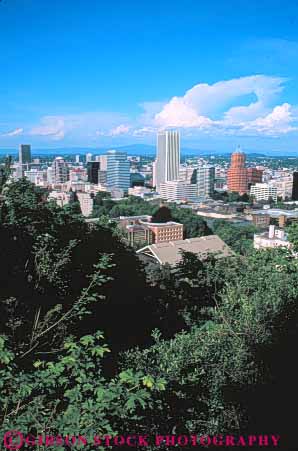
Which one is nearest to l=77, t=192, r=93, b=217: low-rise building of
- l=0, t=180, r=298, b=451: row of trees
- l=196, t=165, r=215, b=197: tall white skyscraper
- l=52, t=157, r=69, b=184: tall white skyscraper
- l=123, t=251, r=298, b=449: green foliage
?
l=196, t=165, r=215, b=197: tall white skyscraper

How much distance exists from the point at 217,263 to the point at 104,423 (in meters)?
3.55

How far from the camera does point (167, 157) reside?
160 feet

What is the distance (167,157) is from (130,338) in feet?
152

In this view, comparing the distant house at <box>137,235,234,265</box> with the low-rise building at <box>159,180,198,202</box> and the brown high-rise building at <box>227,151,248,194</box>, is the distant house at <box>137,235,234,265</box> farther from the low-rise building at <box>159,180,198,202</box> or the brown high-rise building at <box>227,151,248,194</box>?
the brown high-rise building at <box>227,151,248,194</box>

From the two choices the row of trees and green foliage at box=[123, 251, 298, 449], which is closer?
the row of trees

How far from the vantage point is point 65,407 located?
4.35 feet

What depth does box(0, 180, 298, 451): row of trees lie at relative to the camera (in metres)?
1.30

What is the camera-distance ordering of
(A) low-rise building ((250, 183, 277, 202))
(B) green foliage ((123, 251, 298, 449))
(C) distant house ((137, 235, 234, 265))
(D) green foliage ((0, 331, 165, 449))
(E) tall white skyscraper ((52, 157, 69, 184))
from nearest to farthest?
(D) green foliage ((0, 331, 165, 449)), (B) green foliage ((123, 251, 298, 449)), (C) distant house ((137, 235, 234, 265)), (A) low-rise building ((250, 183, 277, 202)), (E) tall white skyscraper ((52, 157, 69, 184))

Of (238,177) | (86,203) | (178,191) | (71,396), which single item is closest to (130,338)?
(71,396)

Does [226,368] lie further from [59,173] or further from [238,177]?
[59,173]

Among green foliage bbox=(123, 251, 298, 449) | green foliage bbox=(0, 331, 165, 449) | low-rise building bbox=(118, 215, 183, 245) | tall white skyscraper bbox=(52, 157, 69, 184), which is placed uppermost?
tall white skyscraper bbox=(52, 157, 69, 184)

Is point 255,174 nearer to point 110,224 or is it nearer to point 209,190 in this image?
point 209,190

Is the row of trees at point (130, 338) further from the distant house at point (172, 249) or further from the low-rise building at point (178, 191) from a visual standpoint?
the low-rise building at point (178, 191)

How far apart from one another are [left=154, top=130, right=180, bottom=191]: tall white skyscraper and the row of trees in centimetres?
4251
